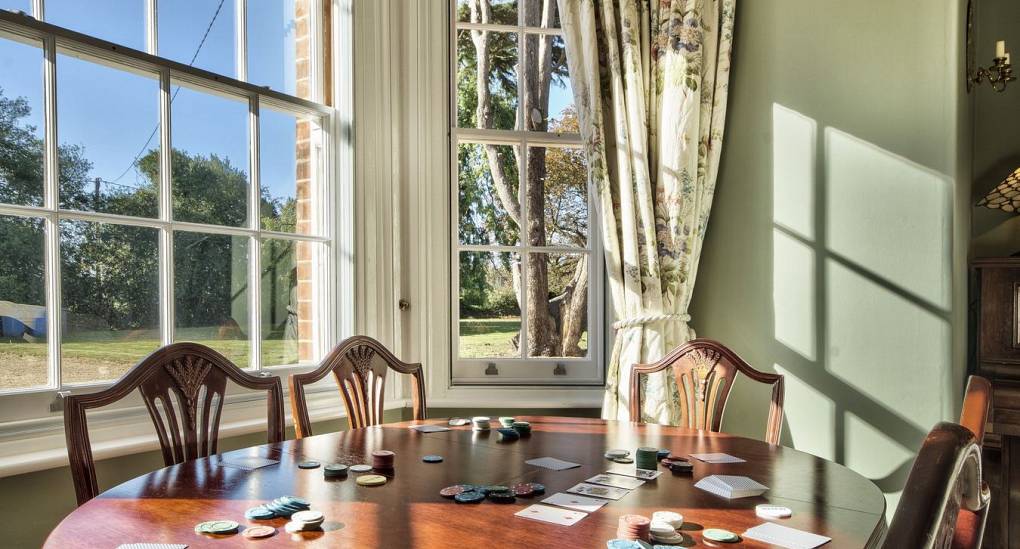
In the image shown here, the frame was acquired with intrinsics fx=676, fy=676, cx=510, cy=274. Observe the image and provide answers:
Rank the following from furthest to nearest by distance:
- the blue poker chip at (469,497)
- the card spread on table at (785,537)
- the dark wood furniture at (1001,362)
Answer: the dark wood furniture at (1001,362) → the blue poker chip at (469,497) → the card spread on table at (785,537)

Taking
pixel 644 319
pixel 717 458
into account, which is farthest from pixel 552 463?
pixel 644 319

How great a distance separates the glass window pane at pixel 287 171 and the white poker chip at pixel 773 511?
216 cm

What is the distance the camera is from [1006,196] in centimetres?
272

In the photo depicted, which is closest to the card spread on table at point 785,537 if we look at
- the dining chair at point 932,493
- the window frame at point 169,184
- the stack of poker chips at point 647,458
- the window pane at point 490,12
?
the stack of poker chips at point 647,458

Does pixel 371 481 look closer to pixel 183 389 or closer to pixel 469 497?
pixel 469 497

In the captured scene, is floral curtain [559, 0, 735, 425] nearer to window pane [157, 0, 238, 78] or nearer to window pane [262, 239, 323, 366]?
window pane [262, 239, 323, 366]

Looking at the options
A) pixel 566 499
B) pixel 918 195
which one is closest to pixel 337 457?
pixel 566 499

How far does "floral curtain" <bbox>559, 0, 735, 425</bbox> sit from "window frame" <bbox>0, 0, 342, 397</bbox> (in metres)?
1.14

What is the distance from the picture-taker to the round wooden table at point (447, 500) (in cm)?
117

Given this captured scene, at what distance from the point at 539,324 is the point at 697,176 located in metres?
1.00

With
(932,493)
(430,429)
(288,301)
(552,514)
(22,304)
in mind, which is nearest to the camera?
(932,493)

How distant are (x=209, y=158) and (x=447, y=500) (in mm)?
1785

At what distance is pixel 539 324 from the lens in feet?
10.6

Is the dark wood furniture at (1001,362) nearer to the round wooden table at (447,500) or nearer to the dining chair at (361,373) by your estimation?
the round wooden table at (447,500)
